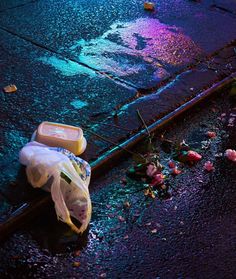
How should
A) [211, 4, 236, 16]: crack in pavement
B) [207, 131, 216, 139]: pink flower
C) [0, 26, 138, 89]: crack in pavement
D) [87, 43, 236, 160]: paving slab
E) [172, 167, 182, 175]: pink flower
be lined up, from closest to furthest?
1. [172, 167, 182, 175]: pink flower
2. [87, 43, 236, 160]: paving slab
3. [207, 131, 216, 139]: pink flower
4. [0, 26, 138, 89]: crack in pavement
5. [211, 4, 236, 16]: crack in pavement

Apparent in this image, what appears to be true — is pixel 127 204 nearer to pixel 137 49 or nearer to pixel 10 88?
pixel 10 88

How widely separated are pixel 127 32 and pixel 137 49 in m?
0.43

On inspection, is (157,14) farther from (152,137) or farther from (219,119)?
(152,137)

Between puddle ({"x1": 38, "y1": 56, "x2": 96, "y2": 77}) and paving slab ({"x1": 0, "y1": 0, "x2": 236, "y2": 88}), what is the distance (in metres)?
0.12

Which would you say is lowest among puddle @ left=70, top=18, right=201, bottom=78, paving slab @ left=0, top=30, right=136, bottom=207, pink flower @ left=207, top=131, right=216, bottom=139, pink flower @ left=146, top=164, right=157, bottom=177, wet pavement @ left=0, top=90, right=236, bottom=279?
wet pavement @ left=0, top=90, right=236, bottom=279

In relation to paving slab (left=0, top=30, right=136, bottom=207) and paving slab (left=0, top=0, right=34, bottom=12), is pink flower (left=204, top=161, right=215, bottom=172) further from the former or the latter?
paving slab (left=0, top=0, right=34, bottom=12)

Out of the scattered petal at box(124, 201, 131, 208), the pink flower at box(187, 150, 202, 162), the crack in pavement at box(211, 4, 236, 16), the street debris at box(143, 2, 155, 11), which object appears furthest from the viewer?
the crack in pavement at box(211, 4, 236, 16)

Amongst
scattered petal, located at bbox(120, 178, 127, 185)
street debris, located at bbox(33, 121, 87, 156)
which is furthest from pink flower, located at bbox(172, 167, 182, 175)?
street debris, located at bbox(33, 121, 87, 156)

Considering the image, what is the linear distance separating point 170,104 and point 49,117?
3.46 feet

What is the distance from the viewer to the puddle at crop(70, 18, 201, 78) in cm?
387

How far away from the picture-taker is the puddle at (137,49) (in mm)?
3867

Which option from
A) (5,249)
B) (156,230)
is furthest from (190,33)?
(5,249)

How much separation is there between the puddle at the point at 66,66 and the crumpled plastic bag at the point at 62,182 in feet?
4.71

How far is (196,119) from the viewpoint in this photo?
3.40 m
